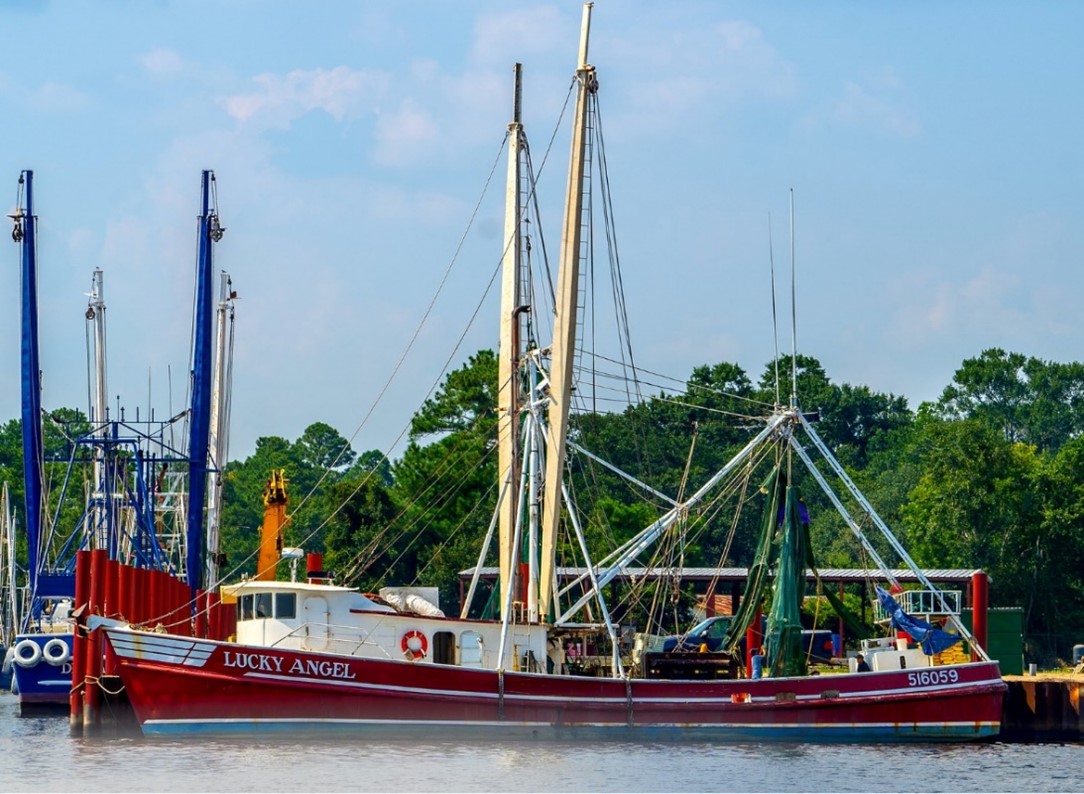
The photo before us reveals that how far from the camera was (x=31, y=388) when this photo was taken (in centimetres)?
6831

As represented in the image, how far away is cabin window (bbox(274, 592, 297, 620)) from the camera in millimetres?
46062

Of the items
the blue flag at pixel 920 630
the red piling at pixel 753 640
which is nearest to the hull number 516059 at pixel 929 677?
the blue flag at pixel 920 630

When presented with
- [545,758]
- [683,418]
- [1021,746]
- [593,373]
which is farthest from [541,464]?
[683,418]

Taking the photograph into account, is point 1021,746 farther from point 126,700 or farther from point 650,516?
point 650,516

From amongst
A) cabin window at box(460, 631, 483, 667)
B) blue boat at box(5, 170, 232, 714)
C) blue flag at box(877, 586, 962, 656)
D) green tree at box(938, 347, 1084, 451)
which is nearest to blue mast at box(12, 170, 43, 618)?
blue boat at box(5, 170, 232, 714)

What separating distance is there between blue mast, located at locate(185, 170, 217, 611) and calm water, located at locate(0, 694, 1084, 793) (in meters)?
19.2

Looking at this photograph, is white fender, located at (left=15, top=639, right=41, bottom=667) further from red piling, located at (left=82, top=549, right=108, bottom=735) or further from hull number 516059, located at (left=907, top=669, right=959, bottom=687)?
hull number 516059, located at (left=907, top=669, right=959, bottom=687)

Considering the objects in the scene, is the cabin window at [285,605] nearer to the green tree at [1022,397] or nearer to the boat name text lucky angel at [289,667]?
the boat name text lucky angel at [289,667]

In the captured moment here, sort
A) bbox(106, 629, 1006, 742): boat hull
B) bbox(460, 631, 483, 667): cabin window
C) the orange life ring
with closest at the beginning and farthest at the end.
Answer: bbox(106, 629, 1006, 742): boat hull < the orange life ring < bbox(460, 631, 483, 667): cabin window

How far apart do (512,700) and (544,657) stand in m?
2.29

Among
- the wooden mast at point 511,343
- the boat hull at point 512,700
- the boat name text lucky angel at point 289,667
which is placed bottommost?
the boat hull at point 512,700

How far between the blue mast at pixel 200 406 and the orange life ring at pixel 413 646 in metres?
19.3

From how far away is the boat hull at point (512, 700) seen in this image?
4412 centimetres

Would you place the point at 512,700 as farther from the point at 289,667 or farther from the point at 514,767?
the point at 514,767
